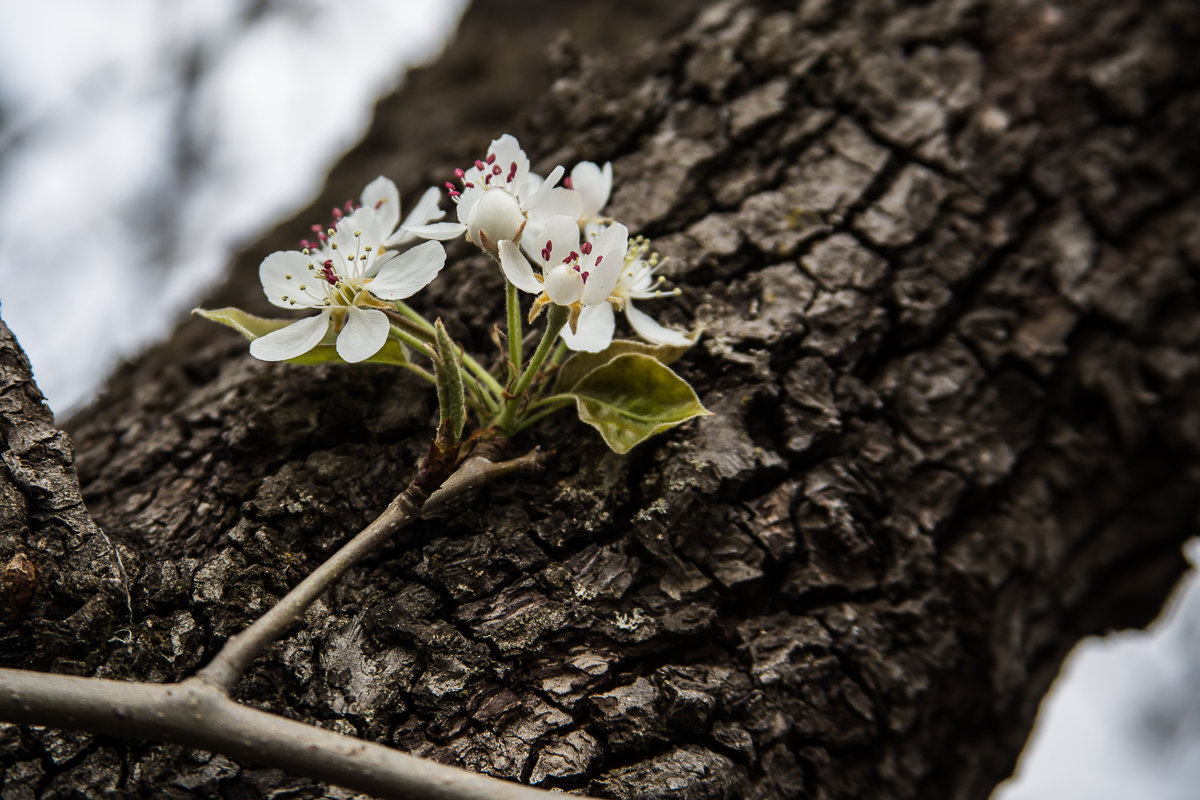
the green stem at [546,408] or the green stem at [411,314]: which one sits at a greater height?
the green stem at [411,314]

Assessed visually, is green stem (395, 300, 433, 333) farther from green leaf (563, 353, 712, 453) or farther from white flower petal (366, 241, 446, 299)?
green leaf (563, 353, 712, 453)

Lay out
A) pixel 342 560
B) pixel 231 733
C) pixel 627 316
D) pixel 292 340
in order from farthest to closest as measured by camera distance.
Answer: pixel 627 316
pixel 292 340
pixel 342 560
pixel 231 733

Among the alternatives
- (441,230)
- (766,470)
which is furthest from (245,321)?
(766,470)

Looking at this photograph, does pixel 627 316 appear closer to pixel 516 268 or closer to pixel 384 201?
pixel 516 268

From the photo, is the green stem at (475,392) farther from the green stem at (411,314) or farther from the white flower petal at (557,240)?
the white flower petal at (557,240)

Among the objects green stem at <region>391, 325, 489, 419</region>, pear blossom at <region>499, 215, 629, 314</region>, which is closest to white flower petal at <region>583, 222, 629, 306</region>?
pear blossom at <region>499, 215, 629, 314</region>

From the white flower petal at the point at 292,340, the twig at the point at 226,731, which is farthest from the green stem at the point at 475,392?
the twig at the point at 226,731

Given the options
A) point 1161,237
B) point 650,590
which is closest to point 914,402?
point 650,590
